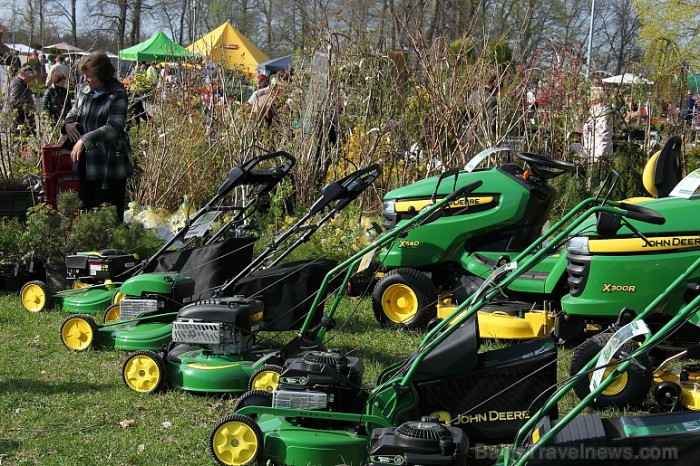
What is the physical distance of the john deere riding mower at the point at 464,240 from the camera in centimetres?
689

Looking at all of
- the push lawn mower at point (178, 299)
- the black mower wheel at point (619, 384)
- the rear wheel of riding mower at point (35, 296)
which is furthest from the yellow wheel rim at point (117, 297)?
the black mower wheel at point (619, 384)

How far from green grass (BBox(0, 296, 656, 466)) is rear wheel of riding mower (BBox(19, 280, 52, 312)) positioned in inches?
22.0

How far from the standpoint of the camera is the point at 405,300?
710 centimetres

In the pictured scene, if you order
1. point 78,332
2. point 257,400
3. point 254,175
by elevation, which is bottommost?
point 78,332

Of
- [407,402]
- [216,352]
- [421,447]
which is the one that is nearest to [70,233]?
[216,352]

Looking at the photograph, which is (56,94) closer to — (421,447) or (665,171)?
(665,171)

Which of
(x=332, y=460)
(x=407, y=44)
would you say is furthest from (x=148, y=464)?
(x=407, y=44)

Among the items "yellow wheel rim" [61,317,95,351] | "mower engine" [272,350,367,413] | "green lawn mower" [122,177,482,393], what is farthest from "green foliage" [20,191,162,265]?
"mower engine" [272,350,367,413]

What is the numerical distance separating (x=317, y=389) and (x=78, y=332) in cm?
271

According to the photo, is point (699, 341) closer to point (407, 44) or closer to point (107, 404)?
point (107, 404)

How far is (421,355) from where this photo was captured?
4211mm

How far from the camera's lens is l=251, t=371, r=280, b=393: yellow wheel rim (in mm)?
5125

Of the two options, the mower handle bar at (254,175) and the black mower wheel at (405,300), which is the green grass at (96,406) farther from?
the mower handle bar at (254,175)

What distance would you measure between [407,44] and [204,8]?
36.2 metres
